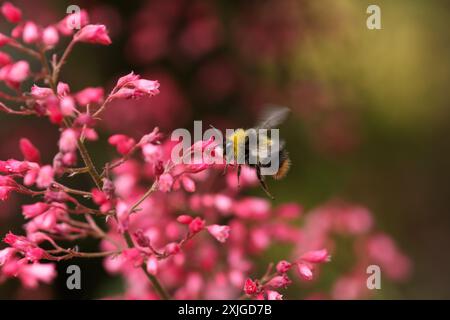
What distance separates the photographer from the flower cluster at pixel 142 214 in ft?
8.29

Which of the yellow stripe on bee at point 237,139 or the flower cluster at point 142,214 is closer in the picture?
the flower cluster at point 142,214

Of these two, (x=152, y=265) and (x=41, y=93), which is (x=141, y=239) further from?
(x=41, y=93)

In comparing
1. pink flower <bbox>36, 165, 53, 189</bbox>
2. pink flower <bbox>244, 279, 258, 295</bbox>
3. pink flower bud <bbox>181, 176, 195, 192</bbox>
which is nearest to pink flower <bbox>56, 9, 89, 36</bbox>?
pink flower <bbox>36, 165, 53, 189</bbox>

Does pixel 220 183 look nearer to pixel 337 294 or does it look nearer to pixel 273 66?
pixel 337 294

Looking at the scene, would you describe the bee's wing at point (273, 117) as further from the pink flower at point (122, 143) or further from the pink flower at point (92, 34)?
the pink flower at point (92, 34)

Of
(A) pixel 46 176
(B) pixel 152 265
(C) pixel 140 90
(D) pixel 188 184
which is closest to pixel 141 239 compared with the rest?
(B) pixel 152 265

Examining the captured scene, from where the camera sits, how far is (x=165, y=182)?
274 centimetres

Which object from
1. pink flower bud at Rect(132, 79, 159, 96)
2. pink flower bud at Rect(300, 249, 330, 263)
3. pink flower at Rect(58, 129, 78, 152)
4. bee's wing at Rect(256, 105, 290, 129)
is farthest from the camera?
bee's wing at Rect(256, 105, 290, 129)

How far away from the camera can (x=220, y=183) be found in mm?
4609

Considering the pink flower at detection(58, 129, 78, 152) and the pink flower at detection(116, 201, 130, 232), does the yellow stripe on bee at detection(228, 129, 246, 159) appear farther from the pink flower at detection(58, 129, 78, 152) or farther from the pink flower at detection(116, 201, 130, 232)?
the pink flower at detection(58, 129, 78, 152)

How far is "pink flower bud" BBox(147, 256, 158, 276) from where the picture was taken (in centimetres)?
281

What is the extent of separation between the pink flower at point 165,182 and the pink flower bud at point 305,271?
84 centimetres

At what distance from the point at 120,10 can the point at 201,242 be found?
279cm

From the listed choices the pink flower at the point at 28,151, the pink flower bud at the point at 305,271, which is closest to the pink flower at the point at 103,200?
the pink flower at the point at 28,151
